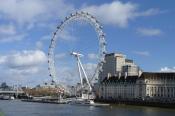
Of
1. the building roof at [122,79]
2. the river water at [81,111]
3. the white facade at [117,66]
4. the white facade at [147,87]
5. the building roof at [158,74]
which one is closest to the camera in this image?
the river water at [81,111]

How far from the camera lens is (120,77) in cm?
13400

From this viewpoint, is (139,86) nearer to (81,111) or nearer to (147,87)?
(147,87)

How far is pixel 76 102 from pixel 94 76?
19529 mm

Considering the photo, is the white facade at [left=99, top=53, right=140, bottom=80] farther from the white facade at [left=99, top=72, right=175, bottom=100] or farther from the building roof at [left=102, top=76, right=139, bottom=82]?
the white facade at [left=99, top=72, right=175, bottom=100]

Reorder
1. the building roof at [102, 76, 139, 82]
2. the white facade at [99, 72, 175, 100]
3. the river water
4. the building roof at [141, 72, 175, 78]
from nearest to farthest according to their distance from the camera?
1. the river water
2. the white facade at [99, 72, 175, 100]
3. the building roof at [141, 72, 175, 78]
4. the building roof at [102, 76, 139, 82]

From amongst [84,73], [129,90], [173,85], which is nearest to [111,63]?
[129,90]

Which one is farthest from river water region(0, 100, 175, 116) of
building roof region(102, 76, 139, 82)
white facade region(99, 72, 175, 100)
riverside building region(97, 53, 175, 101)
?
building roof region(102, 76, 139, 82)

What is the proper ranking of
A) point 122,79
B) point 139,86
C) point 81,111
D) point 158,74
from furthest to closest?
1. point 122,79
2. point 139,86
3. point 158,74
4. point 81,111

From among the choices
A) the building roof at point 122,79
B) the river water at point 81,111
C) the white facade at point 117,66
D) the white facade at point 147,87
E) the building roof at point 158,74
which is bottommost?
the river water at point 81,111

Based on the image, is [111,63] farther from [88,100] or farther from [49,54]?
[49,54]

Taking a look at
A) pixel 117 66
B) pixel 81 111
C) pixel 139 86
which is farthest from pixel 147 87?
pixel 81 111

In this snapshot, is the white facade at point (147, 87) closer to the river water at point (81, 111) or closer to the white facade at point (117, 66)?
the white facade at point (117, 66)

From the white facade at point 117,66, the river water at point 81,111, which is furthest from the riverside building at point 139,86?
the river water at point 81,111

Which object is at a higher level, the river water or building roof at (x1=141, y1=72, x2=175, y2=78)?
building roof at (x1=141, y1=72, x2=175, y2=78)
